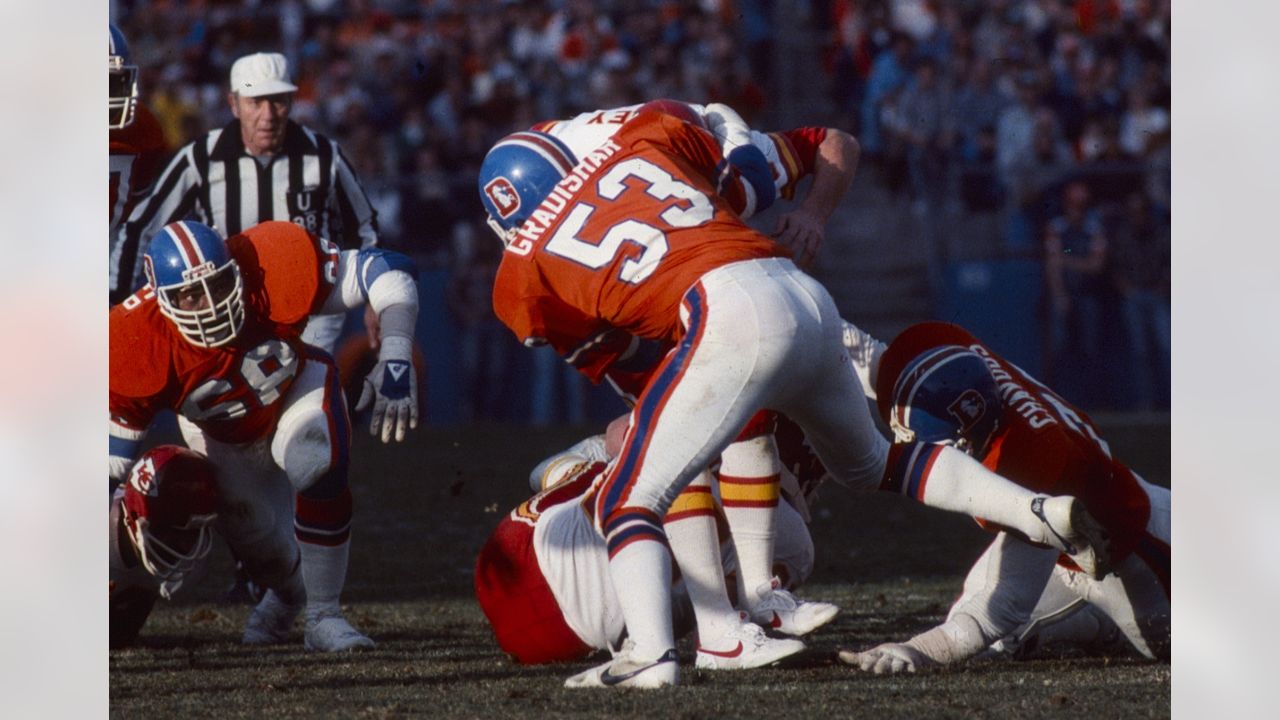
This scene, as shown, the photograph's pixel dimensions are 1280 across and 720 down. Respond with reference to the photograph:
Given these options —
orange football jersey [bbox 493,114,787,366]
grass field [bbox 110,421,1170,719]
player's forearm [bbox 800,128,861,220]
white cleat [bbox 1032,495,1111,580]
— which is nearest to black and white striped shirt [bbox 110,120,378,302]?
grass field [bbox 110,421,1170,719]

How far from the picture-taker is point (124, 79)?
4.80 metres

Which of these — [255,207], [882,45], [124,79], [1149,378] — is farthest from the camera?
[882,45]

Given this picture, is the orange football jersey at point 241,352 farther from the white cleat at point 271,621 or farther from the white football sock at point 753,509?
the white football sock at point 753,509

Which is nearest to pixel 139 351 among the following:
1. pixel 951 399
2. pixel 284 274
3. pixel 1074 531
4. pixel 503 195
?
pixel 284 274

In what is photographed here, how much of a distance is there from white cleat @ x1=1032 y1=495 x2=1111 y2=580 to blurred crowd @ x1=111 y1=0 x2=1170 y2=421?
21.0ft

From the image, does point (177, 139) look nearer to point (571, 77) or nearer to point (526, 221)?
point (571, 77)

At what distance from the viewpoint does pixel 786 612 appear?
3490 mm

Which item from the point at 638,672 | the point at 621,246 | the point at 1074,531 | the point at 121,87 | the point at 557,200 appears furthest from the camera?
the point at 121,87

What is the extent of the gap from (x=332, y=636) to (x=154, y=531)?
1.59 ft

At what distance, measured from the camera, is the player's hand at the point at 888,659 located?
323cm

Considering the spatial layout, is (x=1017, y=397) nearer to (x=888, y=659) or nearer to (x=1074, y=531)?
(x=1074, y=531)

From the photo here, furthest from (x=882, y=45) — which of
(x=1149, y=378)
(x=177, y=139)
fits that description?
(x=177, y=139)
